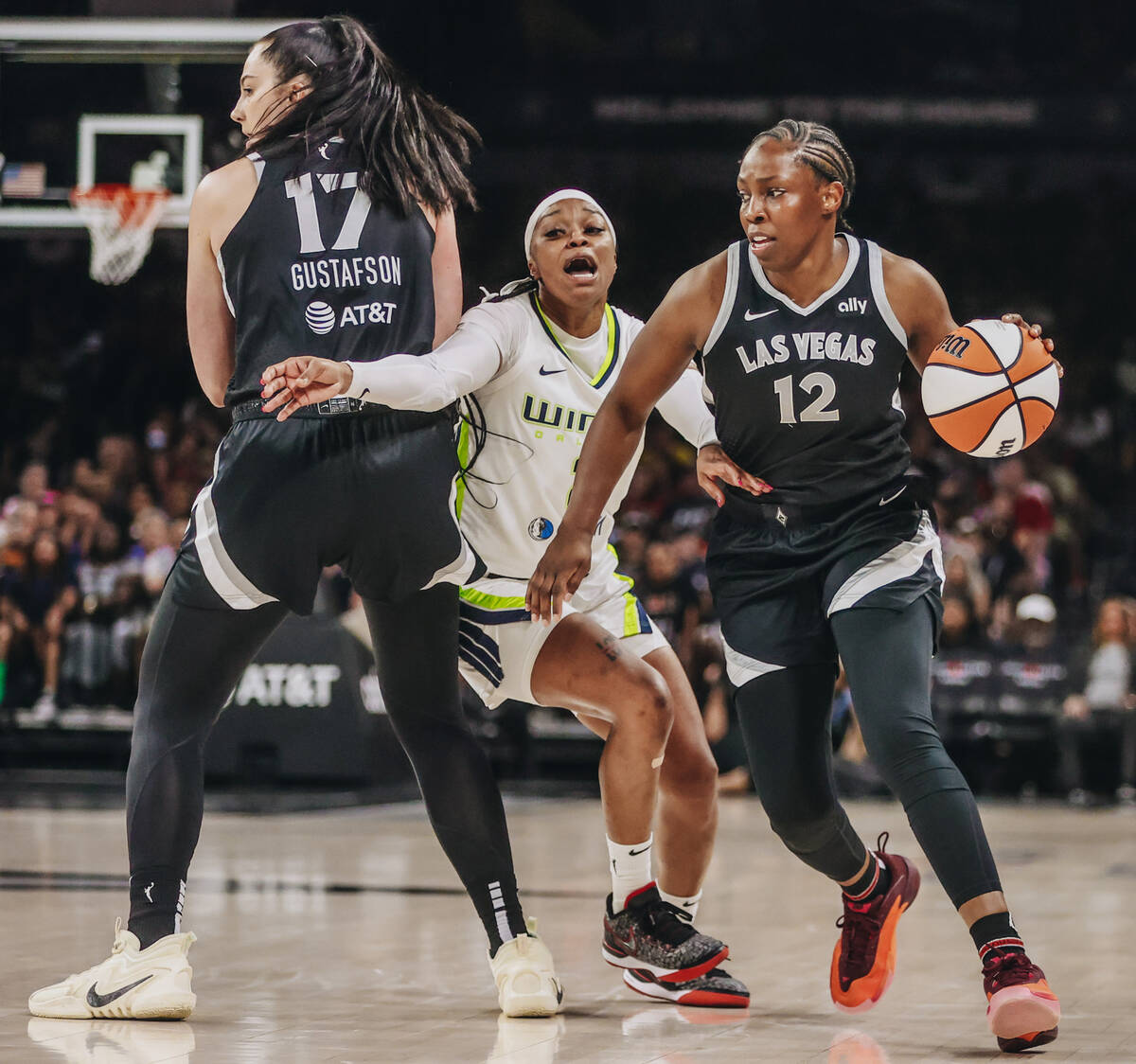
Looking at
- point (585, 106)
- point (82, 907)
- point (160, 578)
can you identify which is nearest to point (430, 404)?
point (82, 907)

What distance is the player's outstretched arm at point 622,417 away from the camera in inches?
161

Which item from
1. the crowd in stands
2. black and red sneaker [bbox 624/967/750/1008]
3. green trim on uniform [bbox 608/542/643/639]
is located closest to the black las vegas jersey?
green trim on uniform [bbox 608/542/643/639]

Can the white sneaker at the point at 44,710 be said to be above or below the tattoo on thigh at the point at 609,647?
below

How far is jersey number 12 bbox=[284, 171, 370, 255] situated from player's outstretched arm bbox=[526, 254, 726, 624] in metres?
0.71

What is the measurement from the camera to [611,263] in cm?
472

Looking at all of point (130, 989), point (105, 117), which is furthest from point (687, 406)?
point (105, 117)

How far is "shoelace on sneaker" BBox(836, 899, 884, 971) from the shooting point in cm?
418

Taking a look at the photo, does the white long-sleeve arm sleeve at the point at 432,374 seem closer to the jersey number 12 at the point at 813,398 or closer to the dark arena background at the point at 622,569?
the jersey number 12 at the point at 813,398

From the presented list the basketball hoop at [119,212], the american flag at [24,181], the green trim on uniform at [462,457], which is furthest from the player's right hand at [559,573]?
the american flag at [24,181]

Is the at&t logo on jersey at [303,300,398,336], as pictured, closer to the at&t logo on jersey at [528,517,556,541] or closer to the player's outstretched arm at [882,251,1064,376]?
the at&t logo on jersey at [528,517,556,541]

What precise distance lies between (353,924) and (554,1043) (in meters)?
2.08

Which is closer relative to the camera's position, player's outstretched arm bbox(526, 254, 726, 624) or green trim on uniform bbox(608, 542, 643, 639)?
player's outstretched arm bbox(526, 254, 726, 624)

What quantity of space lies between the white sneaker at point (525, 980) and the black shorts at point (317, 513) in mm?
907

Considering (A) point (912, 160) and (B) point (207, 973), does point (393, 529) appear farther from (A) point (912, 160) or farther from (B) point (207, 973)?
(A) point (912, 160)
